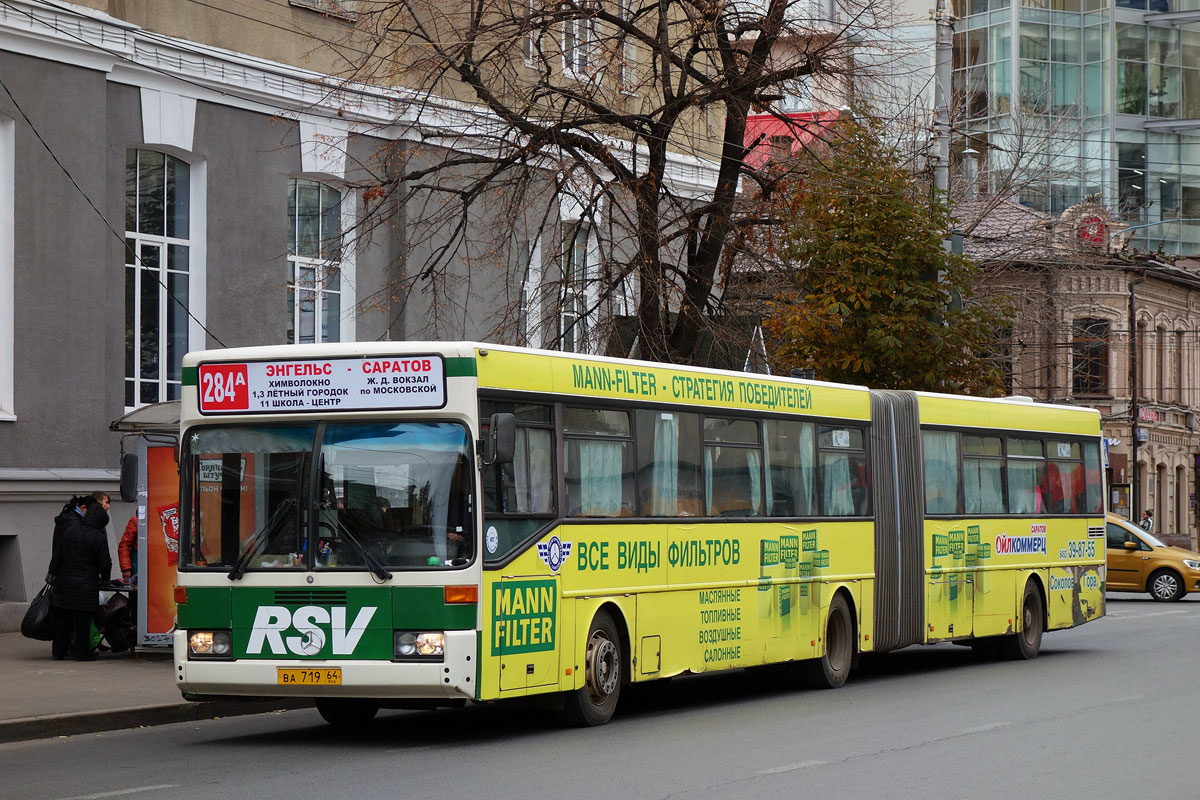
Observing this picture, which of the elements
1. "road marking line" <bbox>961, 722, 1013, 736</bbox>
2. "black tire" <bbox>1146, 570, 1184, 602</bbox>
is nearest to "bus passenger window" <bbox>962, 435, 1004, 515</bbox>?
"road marking line" <bbox>961, 722, 1013, 736</bbox>

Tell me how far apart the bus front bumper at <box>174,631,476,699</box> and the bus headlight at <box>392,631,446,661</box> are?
44 mm

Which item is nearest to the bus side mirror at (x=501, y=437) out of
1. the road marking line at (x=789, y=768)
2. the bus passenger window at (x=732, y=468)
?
the road marking line at (x=789, y=768)

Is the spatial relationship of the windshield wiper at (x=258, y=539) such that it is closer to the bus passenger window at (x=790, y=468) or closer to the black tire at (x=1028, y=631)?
the bus passenger window at (x=790, y=468)

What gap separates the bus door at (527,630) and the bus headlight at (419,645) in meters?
0.41

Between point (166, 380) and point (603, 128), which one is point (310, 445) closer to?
point (166, 380)

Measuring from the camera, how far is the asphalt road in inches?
394

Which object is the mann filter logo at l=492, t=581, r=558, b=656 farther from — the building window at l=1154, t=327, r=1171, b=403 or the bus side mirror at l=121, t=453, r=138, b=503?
the building window at l=1154, t=327, r=1171, b=403

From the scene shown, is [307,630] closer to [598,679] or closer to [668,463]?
[598,679]

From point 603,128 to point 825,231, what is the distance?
3.79m

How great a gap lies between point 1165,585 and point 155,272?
2147 centimetres

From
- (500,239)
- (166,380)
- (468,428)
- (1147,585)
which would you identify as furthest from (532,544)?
(1147,585)

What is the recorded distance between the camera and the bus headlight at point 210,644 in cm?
1209

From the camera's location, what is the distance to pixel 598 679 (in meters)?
13.2

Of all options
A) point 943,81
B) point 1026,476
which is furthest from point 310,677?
point 943,81
